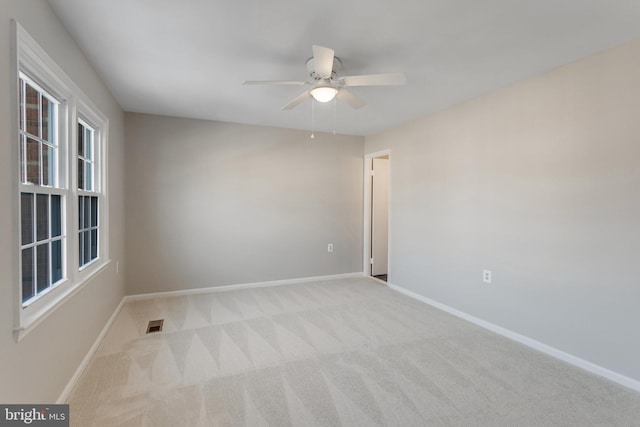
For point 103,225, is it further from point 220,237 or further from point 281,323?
point 281,323

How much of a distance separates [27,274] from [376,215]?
440 cm

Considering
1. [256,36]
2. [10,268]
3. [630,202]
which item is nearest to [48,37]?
[256,36]

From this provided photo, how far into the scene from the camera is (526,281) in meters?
2.68

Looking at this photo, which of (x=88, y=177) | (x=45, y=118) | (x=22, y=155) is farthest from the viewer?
(x=88, y=177)

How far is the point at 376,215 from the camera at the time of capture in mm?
5109

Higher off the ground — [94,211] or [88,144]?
[88,144]

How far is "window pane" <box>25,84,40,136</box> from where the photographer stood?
5.28 ft

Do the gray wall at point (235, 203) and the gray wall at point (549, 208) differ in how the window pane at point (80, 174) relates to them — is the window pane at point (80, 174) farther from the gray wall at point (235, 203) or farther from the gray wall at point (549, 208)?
the gray wall at point (549, 208)

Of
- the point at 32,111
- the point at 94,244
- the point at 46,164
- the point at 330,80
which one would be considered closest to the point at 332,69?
the point at 330,80

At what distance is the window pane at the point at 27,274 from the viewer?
153 centimetres

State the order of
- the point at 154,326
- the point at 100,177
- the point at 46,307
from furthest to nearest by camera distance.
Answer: the point at 154,326
the point at 100,177
the point at 46,307

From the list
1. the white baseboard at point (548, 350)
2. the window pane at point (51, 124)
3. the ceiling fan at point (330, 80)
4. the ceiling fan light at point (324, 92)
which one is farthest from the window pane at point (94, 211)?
the white baseboard at point (548, 350)

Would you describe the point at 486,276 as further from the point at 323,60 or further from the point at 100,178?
the point at 100,178

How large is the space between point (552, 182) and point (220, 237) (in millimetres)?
3871
